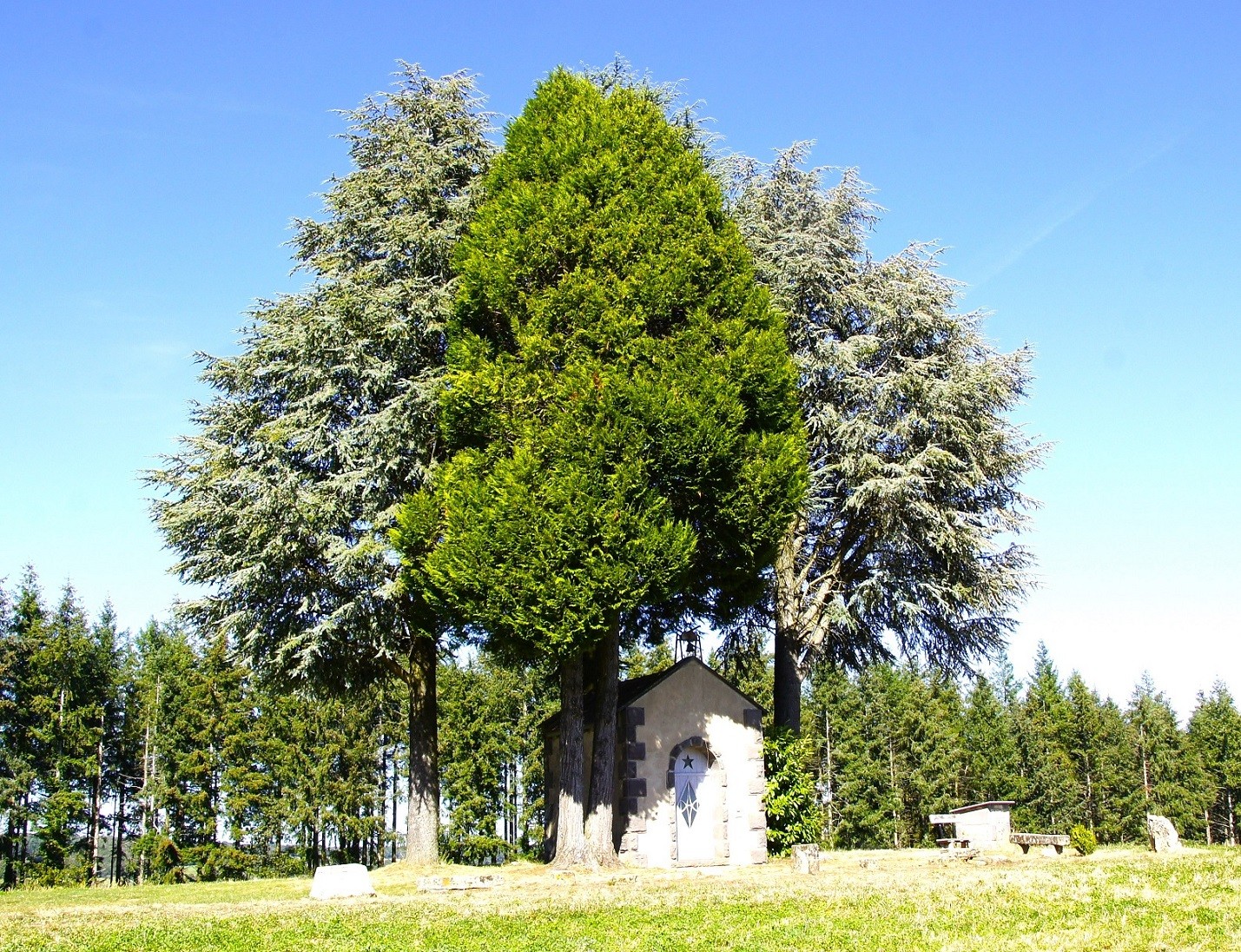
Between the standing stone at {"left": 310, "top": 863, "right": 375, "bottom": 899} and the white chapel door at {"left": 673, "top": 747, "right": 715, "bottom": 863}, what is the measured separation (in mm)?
6749

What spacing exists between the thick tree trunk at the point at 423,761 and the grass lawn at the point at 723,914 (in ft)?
13.7

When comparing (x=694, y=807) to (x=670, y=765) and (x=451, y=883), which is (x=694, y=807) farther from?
(x=451, y=883)

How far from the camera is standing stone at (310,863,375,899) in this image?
619 inches

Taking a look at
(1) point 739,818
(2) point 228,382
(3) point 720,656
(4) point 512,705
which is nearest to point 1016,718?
(4) point 512,705

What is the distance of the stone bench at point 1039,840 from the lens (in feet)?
65.9

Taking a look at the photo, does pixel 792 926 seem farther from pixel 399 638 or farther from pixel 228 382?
pixel 228 382

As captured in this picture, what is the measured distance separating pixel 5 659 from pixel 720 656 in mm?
29211

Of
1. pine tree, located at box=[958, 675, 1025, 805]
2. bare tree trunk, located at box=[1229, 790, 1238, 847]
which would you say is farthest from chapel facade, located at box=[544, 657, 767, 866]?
bare tree trunk, located at box=[1229, 790, 1238, 847]

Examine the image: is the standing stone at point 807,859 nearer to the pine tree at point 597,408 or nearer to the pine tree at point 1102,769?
the pine tree at point 597,408

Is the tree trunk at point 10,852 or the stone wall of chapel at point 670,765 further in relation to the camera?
the tree trunk at point 10,852

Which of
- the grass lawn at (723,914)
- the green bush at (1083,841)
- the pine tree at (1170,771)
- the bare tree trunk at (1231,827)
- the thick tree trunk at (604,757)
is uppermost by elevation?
the thick tree trunk at (604,757)

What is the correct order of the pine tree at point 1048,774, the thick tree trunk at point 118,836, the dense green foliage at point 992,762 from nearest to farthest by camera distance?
the thick tree trunk at point 118,836 < the dense green foliage at point 992,762 < the pine tree at point 1048,774

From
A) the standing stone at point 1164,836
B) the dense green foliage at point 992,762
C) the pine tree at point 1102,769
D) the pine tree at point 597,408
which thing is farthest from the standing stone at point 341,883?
the pine tree at point 1102,769

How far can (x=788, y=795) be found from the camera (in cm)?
2123
